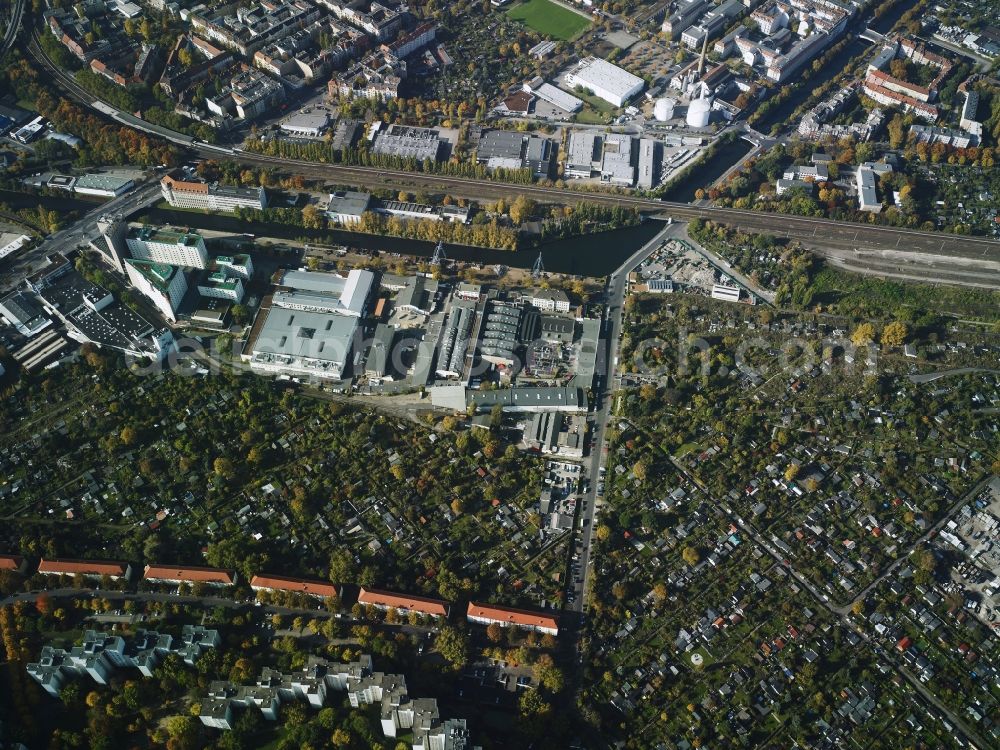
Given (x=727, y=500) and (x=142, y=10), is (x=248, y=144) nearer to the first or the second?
(x=142, y=10)

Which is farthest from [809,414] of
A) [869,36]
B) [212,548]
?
[869,36]

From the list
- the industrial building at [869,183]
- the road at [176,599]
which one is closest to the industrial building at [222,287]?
the road at [176,599]

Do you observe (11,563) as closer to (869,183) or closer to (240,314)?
(240,314)

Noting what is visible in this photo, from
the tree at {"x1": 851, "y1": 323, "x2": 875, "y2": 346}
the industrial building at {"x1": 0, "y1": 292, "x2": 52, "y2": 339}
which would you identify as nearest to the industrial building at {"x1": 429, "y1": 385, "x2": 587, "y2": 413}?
the tree at {"x1": 851, "y1": 323, "x2": 875, "y2": 346}

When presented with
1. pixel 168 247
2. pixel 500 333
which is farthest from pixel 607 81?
pixel 168 247

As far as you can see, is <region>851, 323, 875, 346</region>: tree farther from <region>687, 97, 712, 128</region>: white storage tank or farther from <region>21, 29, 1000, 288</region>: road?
<region>687, 97, 712, 128</region>: white storage tank

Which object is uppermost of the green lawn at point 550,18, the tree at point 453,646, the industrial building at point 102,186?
the green lawn at point 550,18

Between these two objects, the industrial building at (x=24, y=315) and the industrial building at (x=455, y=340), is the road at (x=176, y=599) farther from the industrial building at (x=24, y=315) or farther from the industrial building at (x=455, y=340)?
the industrial building at (x=24, y=315)

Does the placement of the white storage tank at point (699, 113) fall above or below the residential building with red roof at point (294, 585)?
above
